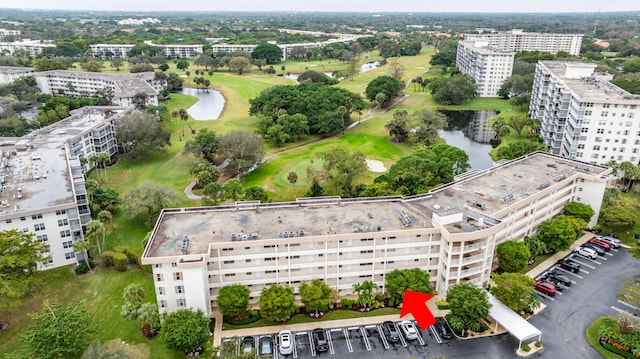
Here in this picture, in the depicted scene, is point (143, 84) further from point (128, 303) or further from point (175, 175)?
point (128, 303)

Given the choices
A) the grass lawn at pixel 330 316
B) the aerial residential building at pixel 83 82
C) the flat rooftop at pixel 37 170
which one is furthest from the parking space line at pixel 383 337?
the aerial residential building at pixel 83 82

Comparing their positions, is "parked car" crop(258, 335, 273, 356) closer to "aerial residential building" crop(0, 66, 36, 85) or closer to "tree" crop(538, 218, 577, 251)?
"tree" crop(538, 218, 577, 251)

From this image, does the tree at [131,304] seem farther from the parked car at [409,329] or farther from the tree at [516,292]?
the tree at [516,292]

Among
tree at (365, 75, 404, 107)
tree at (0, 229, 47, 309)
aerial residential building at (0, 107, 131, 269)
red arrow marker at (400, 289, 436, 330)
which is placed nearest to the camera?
tree at (0, 229, 47, 309)

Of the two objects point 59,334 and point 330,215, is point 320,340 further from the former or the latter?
point 59,334

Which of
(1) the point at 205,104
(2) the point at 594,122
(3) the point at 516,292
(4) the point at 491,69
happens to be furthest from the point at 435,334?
(4) the point at 491,69

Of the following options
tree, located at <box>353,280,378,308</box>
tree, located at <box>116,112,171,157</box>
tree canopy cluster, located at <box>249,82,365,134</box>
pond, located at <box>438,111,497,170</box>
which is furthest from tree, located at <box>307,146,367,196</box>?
tree, located at <box>116,112,171,157</box>
